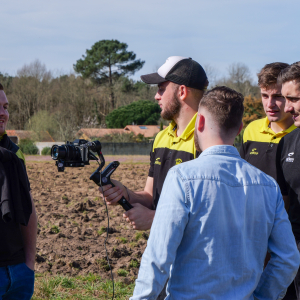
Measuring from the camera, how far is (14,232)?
2.44 meters

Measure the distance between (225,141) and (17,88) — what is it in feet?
160

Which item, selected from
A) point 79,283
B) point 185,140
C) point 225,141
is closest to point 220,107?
point 225,141

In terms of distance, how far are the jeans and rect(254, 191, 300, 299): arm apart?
152 cm

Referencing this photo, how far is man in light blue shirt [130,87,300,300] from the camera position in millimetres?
1652

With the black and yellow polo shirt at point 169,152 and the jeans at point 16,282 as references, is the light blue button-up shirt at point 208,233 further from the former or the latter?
the jeans at point 16,282

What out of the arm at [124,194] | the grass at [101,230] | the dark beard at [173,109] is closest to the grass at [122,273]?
the grass at [101,230]

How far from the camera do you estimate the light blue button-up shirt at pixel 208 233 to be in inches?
64.9

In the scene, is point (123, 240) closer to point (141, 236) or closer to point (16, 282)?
point (141, 236)

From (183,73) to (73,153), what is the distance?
1.00 m

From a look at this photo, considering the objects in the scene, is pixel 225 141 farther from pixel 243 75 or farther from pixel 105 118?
pixel 243 75

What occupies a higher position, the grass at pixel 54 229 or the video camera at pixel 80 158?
the video camera at pixel 80 158

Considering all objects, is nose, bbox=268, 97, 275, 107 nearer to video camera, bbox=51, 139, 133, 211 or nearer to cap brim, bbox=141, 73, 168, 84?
cap brim, bbox=141, 73, 168, 84

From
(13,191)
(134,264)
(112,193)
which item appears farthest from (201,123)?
(134,264)

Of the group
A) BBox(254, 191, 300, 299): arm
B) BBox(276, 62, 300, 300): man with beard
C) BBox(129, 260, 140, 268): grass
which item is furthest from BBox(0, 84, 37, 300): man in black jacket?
BBox(129, 260, 140, 268): grass
